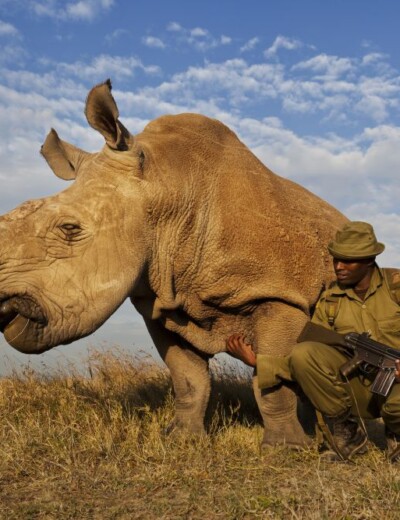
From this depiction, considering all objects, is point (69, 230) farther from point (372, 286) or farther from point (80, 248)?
point (372, 286)

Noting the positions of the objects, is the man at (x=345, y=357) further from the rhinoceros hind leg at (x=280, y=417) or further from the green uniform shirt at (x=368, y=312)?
the rhinoceros hind leg at (x=280, y=417)

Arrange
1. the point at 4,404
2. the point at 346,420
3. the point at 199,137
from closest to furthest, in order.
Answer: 1. the point at 346,420
2. the point at 199,137
3. the point at 4,404

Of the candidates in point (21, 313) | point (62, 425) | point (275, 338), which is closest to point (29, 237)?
point (21, 313)

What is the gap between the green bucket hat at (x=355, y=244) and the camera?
5246 millimetres

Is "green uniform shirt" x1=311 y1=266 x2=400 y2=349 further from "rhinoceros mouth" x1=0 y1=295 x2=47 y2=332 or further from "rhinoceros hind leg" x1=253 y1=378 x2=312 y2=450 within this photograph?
"rhinoceros mouth" x1=0 y1=295 x2=47 y2=332

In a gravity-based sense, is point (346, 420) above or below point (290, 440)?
above

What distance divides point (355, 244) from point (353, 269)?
0.20m

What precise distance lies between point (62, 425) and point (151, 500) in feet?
6.52

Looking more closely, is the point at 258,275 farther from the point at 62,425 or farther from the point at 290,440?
the point at 62,425

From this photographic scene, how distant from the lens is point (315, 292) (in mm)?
5973

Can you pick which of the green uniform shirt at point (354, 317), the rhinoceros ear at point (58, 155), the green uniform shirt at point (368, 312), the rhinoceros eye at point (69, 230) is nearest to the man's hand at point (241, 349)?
the green uniform shirt at point (354, 317)

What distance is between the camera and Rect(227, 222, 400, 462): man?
201 inches

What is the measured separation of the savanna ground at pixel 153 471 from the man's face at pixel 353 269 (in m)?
1.36

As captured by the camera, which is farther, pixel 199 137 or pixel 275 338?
pixel 199 137
